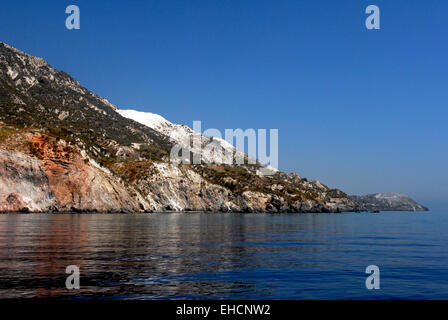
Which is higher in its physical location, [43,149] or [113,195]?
[43,149]

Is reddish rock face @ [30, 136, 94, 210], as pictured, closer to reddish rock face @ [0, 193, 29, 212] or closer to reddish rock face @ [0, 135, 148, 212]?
reddish rock face @ [0, 135, 148, 212]

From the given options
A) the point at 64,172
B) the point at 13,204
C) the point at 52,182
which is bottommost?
the point at 13,204

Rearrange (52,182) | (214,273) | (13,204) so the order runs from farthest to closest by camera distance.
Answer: (52,182) < (13,204) < (214,273)

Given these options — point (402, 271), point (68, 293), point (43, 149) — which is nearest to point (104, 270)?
point (68, 293)

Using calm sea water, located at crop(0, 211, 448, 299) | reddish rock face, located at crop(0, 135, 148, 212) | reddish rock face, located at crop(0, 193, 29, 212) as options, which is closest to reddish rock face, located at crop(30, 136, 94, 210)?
reddish rock face, located at crop(0, 135, 148, 212)

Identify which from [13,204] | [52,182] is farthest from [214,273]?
[52,182]

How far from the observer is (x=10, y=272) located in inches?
940

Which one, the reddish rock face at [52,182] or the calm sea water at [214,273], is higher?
the reddish rock face at [52,182]

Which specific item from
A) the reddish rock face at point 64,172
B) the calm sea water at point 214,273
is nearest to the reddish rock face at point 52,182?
the reddish rock face at point 64,172

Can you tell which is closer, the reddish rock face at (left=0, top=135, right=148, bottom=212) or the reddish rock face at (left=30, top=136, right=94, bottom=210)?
the reddish rock face at (left=0, top=135, right=148, bottom=212)

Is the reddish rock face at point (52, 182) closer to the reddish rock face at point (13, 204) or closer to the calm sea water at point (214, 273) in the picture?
the reddish rock face at point (13, 204)

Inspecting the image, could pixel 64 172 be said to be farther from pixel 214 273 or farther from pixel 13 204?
pixel 214 273
